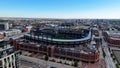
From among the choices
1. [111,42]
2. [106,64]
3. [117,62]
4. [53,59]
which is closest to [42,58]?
[53,59]

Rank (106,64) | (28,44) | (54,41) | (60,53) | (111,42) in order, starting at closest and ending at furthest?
1. (106,64)
2. (60,53)
3. (28,44)
4. (54,41)
5. (111,42)

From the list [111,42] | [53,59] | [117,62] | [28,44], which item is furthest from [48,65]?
[111,42]

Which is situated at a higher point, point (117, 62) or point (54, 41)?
point (54, 41)

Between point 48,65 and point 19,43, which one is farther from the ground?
point 19,43

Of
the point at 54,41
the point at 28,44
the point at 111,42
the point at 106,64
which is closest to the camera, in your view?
the point at 106,64

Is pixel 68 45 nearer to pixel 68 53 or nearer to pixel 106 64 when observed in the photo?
pixel 68 53

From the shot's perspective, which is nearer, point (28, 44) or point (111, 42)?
point (28, 44)

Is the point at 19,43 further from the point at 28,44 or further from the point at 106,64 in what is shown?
the point at 106,64

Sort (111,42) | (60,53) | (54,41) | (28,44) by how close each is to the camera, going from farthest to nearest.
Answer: (111,42), (54,41), (28,44), (60,53)

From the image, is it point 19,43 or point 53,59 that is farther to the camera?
point 19,43
